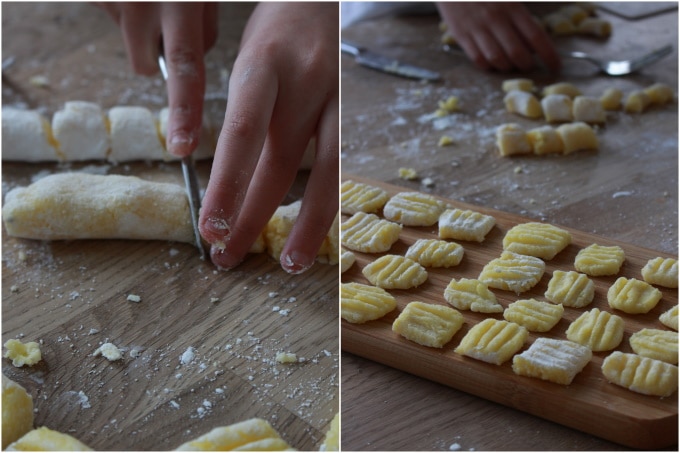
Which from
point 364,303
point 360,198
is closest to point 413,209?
point 360,198

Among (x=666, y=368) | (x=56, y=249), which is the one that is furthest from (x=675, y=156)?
(x=56, y=249)

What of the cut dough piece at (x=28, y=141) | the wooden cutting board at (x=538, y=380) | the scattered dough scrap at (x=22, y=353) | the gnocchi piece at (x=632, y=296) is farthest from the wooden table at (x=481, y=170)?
the cut dough piece at (x=28, y=141)

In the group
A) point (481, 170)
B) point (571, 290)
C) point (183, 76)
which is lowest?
point (481, 170)

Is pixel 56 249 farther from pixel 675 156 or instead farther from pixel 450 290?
pixel 675 156

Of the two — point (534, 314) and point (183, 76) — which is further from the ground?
point (183, 76)

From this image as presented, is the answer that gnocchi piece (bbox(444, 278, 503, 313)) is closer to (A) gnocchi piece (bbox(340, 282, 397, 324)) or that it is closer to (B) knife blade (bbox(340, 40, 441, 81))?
(A) gnocchi piece (bbox(340, 282, 397, 324))

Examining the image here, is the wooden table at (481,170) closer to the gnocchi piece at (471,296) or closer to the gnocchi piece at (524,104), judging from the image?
the gnocchi piece at (524,104)

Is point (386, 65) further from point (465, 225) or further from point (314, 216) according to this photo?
point (314, 216)
